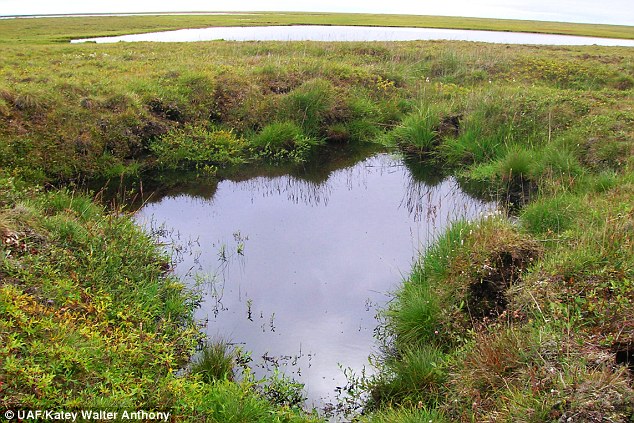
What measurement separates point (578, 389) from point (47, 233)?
19.4ft

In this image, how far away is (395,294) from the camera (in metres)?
6.63

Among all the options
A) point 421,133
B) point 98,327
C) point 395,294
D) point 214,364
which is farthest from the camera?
point 421,133

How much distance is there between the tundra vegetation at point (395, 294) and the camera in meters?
4.17

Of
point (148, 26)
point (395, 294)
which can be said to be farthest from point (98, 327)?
point (148, 26)

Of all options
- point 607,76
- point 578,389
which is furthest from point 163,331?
point 607,76

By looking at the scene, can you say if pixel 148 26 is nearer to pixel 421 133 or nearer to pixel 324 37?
pixel 324 37

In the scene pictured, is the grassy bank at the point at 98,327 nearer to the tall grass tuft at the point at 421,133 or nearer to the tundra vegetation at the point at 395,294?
the tundra vegetation at the point at 395,294

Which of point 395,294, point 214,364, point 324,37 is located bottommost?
point 214,364

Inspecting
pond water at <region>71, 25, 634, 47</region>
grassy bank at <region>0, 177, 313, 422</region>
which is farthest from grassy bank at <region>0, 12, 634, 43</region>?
grassy bank at <region>0, 177, 313, 422</region>

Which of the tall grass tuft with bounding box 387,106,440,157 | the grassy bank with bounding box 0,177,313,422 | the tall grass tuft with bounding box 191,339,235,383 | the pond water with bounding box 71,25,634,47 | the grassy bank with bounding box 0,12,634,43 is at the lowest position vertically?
the tall grass tuft with bounding box 191,339,235,383

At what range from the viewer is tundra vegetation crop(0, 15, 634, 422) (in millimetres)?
4172

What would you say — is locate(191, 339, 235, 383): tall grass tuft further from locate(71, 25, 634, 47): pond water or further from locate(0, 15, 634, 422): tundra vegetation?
locate(71, 25, 634, 47): pond water

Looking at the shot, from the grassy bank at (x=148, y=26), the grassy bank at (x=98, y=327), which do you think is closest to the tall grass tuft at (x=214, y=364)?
the grassy bank at (x=98, y=327)

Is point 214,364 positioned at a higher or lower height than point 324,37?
lower
